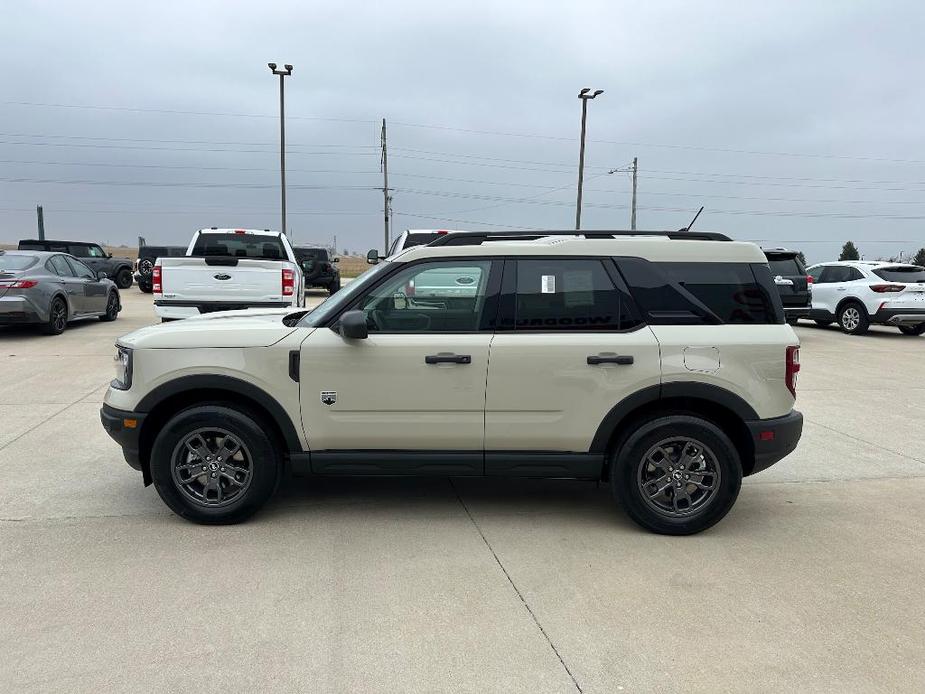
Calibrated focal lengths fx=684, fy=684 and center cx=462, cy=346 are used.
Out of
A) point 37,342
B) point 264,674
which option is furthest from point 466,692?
point 37,342

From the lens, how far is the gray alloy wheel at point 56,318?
1209 centimetres

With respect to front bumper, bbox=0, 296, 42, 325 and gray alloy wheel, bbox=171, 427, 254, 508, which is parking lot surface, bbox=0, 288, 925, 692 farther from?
front bumper, bbox=0, 296, 42, 325

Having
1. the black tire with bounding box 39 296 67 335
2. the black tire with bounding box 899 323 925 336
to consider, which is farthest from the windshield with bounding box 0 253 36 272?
the black tire with bounding box 899 323 925 336

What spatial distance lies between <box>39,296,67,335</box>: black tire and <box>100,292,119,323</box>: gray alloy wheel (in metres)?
2.04

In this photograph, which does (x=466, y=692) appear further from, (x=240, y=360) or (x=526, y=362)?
(x=240, y=360)

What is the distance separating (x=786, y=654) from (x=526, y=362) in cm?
191

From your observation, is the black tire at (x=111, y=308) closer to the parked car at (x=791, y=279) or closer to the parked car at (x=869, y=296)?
the parked car at (x=791, y=279)

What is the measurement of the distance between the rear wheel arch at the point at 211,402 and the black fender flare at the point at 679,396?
1.89m

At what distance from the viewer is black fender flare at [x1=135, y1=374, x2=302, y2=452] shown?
4016 mm

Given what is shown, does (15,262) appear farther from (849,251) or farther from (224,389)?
(849,251)

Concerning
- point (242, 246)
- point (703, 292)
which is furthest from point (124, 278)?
point (703, 292)

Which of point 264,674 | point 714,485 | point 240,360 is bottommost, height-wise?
point 264,674

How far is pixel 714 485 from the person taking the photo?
406 cm

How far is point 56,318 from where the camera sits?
12297mm
